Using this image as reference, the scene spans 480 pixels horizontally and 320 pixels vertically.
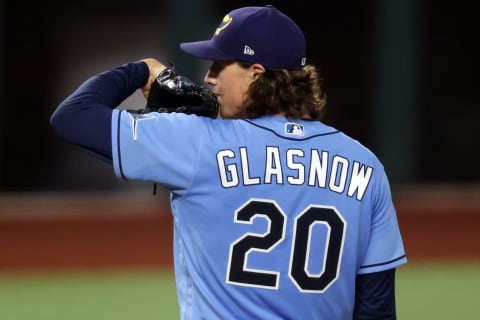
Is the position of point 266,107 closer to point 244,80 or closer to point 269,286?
point 244,80

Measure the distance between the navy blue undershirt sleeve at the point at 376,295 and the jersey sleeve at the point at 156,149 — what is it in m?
0.52

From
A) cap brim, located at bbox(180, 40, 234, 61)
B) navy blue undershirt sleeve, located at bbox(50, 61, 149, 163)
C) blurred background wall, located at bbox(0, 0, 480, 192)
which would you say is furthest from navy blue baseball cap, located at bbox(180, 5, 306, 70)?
blurred background wall, located at bbox(0, 0, 480, 192)

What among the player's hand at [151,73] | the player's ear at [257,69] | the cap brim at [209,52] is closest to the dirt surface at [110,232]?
the player's hand at [151,73]

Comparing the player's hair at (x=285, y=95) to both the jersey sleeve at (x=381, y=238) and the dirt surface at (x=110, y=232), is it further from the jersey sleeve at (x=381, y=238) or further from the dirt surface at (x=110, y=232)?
the dirt surface at (x=110, y=232)

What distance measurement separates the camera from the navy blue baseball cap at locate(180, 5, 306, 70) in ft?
7.92

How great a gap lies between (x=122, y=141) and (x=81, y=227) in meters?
4.91

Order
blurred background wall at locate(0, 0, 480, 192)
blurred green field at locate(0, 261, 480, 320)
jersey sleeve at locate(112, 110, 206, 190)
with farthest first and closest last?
blurred background wall at locate(0, 0, 480, 192)
blurred green field at locate(0, 261, 480, 320)
jersey sleeve at locate(112, 110, 206, 190)

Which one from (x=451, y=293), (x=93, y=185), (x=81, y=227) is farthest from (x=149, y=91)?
(x=93, y=185)

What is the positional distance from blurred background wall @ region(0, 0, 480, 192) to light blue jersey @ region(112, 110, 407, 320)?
5338 millimetres

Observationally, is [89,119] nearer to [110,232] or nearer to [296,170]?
[296,170]

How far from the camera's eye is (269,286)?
233 centimetres

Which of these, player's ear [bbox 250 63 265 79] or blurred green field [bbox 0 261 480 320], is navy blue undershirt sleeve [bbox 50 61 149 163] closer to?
player's ear [bbox 250 63 265 79]

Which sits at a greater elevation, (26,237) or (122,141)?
(122,141)

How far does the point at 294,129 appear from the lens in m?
2.39
